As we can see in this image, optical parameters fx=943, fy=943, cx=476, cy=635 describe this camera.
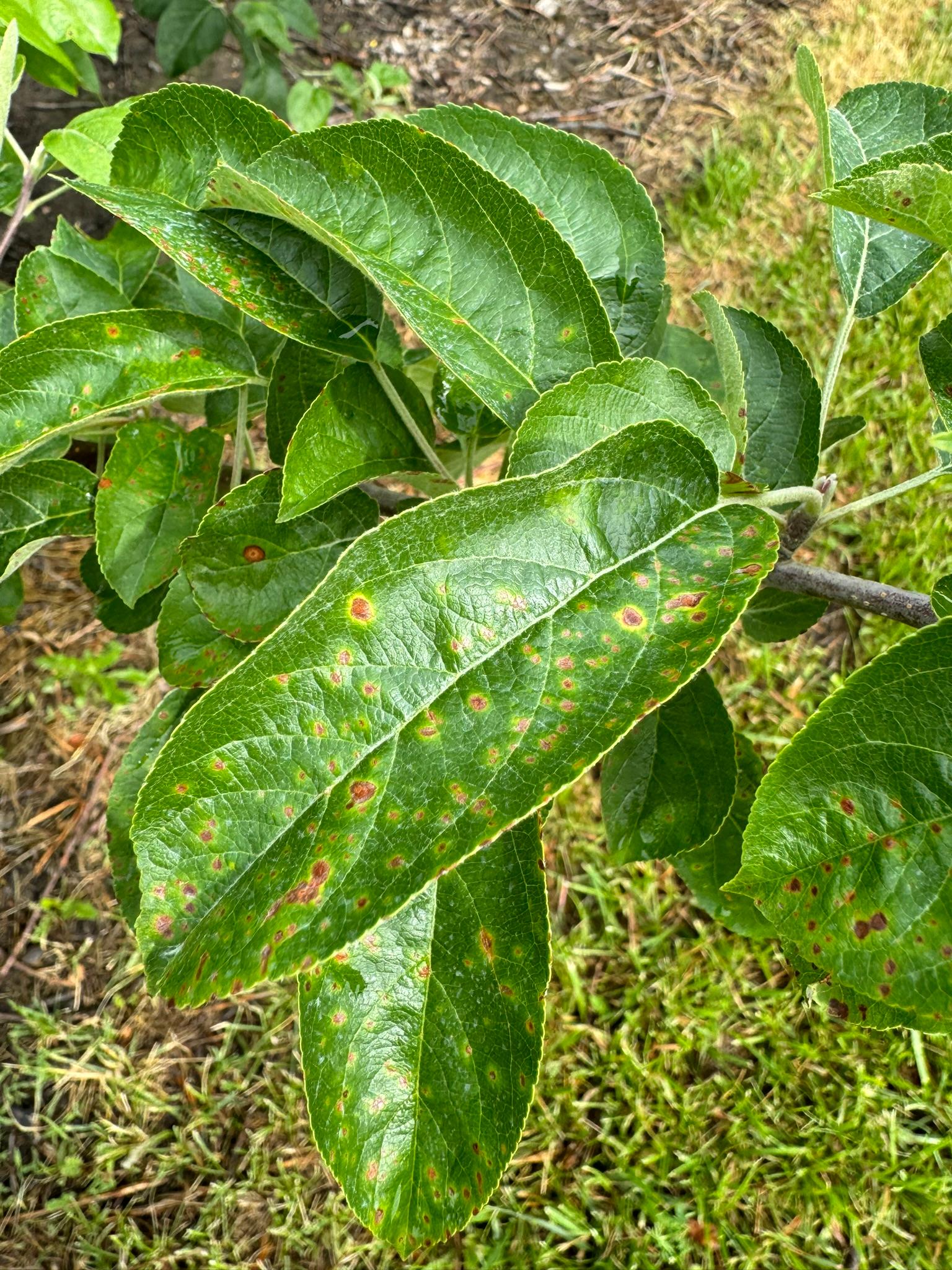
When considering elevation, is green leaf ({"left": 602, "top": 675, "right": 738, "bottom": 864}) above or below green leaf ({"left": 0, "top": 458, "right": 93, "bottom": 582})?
below

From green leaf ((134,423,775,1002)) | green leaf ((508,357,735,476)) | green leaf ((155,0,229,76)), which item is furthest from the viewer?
green leaf ((155,0,229,76))

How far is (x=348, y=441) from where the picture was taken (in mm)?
904

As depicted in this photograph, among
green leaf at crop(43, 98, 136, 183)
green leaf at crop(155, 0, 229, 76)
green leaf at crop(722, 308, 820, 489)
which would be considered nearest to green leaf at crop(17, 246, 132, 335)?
green leaf at crop(43, 98, 136, 183)

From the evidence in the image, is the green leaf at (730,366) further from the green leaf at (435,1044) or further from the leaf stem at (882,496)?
the green leaf at (435,1044)

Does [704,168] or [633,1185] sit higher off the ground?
[704,168]

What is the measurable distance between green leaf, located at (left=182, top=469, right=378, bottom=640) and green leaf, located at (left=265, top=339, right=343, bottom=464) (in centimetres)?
8

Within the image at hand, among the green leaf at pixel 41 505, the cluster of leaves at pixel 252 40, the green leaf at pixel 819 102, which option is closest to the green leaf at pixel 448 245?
the green leaf at pixel 819 102

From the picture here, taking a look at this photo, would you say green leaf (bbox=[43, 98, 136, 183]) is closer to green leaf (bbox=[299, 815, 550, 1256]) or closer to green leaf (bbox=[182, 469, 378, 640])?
green leaf (bbox=[182, 469, 378, 640])

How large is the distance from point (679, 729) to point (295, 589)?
496mm

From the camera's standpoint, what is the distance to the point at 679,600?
70cm

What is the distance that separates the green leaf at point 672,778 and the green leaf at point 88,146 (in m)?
0.94

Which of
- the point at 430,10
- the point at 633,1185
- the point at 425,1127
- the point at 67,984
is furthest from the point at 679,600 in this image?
the point at 430,10

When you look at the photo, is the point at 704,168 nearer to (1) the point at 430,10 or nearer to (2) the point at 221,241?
(1) the point at 430,10

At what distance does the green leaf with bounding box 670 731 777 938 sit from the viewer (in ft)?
4.06
